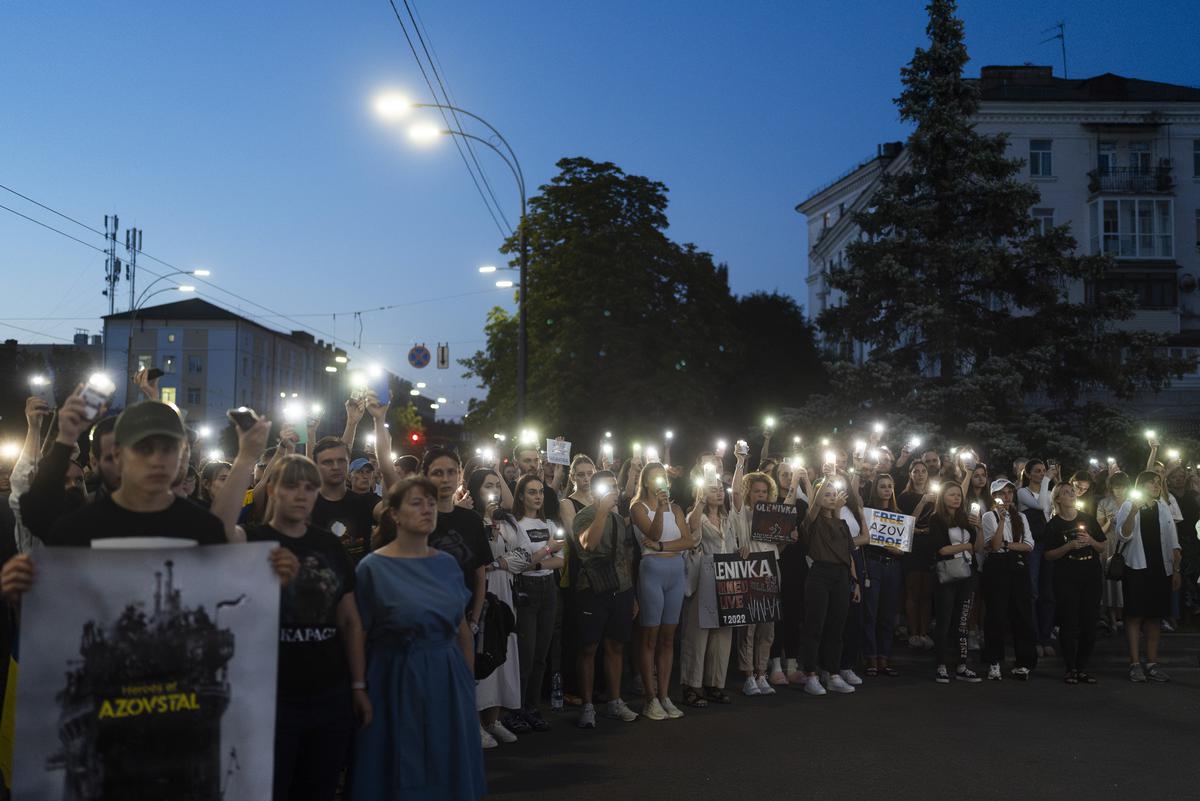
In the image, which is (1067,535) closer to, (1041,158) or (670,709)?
(670,709)

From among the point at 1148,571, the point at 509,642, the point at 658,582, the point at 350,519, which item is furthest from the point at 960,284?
the point at 350,519

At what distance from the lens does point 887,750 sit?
841 centimetres

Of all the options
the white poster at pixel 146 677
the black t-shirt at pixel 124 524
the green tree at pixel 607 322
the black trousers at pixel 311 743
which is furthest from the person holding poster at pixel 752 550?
the green tree at pixel 607 322

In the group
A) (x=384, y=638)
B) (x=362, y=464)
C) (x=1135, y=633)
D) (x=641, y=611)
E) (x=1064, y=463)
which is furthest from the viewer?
(x=1064, y=463)

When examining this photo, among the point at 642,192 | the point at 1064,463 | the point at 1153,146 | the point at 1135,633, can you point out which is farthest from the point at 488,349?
the point at 1153,146

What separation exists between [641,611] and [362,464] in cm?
289

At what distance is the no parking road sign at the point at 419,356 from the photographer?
131 ft

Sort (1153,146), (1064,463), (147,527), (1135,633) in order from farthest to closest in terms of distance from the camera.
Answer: (1153,146)
(1064,463)
(1135,633)
(147,527)

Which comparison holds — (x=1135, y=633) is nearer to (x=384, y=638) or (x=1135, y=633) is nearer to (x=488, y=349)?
(x=384, y=638)

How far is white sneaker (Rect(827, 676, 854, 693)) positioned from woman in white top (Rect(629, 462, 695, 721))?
1.99 meters

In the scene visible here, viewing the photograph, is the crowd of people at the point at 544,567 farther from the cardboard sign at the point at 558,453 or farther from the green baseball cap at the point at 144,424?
the cardboard sign at the point at 558,453

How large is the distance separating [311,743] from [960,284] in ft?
86.0

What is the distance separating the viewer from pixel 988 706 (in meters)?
10.2

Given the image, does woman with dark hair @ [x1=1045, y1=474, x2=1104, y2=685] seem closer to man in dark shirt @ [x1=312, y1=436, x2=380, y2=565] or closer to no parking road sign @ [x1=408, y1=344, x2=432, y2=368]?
man in dark shirt @ [x1=312, y1=436, x2=380, y2=565]
